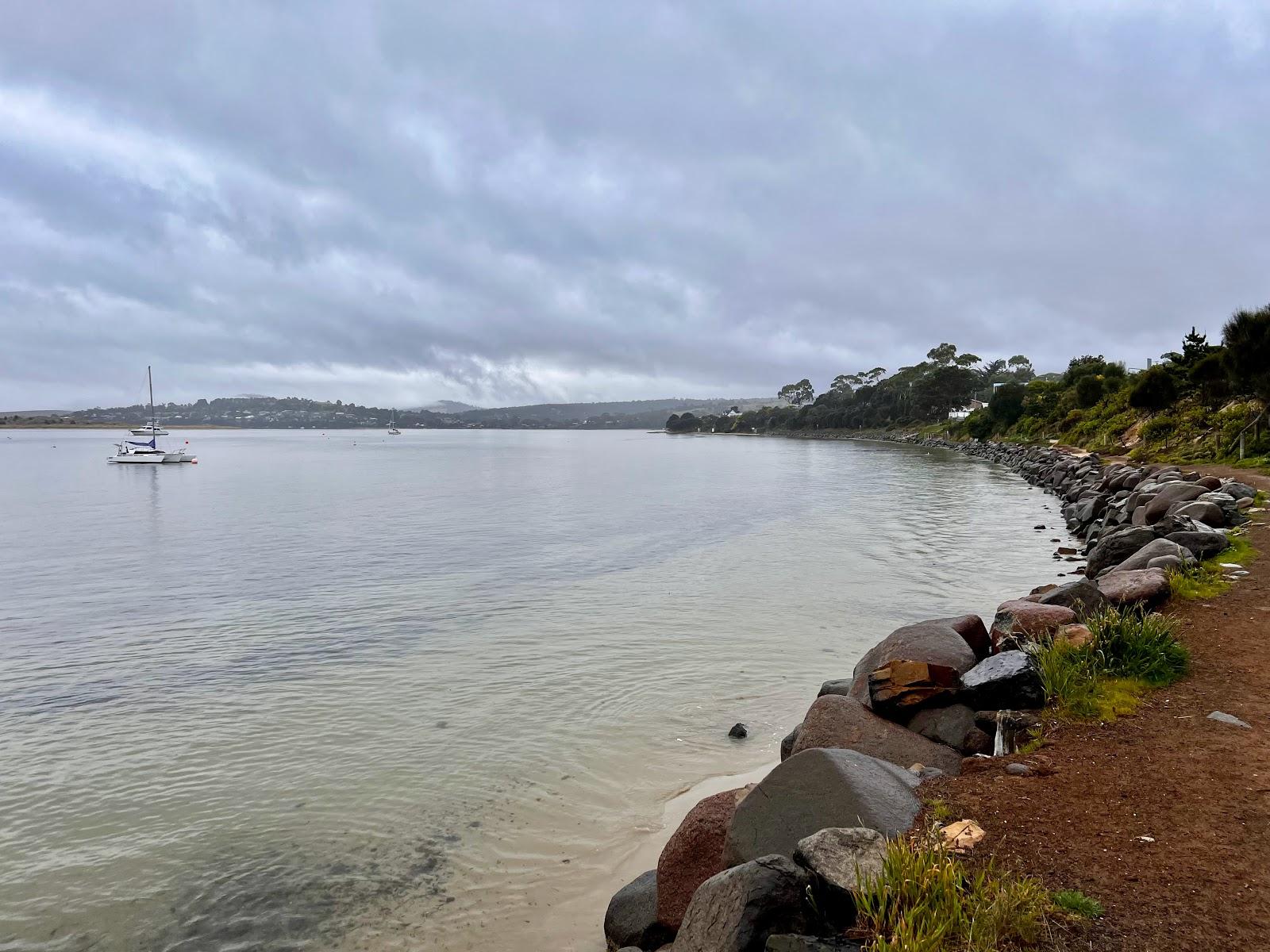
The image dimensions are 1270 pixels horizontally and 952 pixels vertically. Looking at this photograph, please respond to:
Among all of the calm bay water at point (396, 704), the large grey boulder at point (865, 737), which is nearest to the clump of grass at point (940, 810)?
the large grey boulder at point (865, 737)

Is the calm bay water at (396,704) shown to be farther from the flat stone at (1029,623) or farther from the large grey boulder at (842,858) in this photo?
the flat stone at (1029,623)

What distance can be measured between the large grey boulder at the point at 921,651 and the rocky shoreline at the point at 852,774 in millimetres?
22

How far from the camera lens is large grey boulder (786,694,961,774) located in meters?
7.29

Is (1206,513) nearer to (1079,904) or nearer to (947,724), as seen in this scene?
(947,724)

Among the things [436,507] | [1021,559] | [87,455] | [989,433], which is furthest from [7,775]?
[87,455]

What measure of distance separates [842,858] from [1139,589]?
858cm

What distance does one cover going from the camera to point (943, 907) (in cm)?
404

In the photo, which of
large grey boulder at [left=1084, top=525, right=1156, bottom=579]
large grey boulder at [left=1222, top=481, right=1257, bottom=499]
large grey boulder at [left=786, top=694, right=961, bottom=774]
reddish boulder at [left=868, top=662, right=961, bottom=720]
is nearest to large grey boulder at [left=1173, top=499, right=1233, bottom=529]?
large grey boulder at [left=1084, top=525, right=1156, bottom=579]

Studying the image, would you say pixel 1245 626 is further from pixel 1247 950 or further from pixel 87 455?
pixel 87 455

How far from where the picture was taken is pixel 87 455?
11550 cm

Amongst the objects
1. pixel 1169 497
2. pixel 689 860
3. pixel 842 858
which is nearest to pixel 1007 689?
pixel 689 860

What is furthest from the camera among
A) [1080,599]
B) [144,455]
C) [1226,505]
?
[144,455]

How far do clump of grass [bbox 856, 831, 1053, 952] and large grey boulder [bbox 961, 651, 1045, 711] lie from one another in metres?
3.71

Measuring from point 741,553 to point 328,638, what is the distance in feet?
46.1
